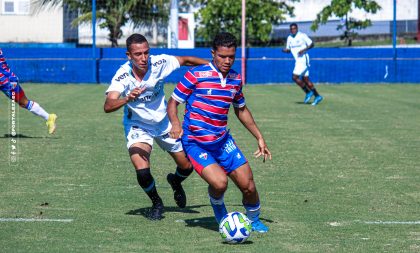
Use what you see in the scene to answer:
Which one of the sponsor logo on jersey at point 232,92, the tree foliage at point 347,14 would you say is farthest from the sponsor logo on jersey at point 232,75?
the tree foliage at point 347,14

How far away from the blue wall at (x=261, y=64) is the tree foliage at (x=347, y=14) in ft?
7.43

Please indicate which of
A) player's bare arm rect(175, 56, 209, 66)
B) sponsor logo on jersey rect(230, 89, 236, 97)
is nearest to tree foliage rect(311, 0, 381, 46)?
player's bare arm rect(175, 56, 209, 66)

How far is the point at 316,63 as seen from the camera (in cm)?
3170

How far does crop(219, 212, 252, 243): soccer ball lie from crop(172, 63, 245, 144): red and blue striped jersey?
72cm

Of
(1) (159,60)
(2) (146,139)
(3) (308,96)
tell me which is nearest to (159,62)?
(1) (159,60)

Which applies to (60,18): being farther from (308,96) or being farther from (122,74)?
(122,74)

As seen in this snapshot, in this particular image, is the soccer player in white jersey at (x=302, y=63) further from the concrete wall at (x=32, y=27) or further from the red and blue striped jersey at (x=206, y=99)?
the red and blue striped jersey at (x=206, y=99)

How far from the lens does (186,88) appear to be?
822 centimetres

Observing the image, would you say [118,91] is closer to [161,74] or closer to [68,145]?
[161,74]

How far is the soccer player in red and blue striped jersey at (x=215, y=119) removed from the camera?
320 inches

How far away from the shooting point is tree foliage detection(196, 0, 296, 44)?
34312 mm

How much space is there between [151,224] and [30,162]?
4465 mm

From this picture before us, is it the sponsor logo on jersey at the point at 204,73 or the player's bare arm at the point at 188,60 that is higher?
the player's bare arm at the point at 188,60

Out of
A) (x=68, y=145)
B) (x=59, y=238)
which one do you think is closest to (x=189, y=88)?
(x=59, y=238)
